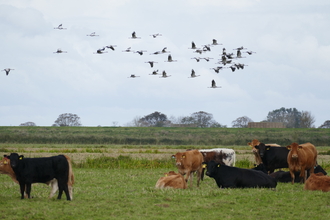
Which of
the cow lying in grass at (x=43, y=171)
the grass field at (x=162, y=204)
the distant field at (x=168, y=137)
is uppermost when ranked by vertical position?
the distant field at (x=168, y=137)

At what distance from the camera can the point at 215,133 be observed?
7612cm

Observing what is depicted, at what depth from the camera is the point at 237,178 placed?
1407cm

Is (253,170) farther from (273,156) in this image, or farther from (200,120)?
(200,120)

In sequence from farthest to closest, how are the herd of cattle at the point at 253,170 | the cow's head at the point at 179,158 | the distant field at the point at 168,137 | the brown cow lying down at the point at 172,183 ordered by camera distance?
the distant field at the point at 168,137 < the cow's head at the point at 179,158 < the herd of cattle at the point at 253,170 < the brown cow lying down at the point at 172,183

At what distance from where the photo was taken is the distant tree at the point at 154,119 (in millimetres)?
108375

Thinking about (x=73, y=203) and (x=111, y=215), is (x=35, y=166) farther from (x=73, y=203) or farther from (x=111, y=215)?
(x=111, y=215)

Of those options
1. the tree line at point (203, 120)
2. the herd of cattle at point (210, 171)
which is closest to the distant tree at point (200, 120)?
the tree line at point (203, 120)

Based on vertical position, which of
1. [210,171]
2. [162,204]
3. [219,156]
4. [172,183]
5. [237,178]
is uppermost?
[219,156]

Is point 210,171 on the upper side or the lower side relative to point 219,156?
lower

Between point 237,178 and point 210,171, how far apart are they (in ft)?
2.76

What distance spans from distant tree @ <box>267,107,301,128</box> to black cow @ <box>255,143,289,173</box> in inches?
3635

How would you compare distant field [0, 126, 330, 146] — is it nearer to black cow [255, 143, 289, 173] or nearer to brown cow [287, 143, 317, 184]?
black cow [255, 143, 289, 173]

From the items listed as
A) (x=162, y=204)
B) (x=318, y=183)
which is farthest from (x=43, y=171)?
(x=318, y=183)

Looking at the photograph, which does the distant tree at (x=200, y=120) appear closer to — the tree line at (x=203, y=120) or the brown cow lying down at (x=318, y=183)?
the tree line at (x=203, y=120)
